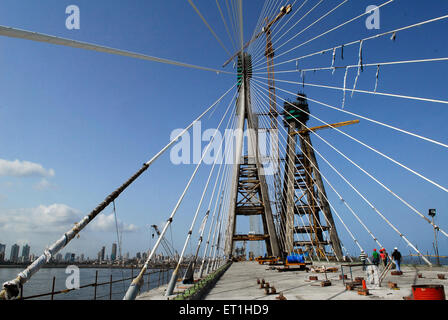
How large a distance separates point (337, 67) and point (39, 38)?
34.0 ft

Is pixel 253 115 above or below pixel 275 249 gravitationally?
above

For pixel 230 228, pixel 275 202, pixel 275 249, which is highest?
pixel 275 202

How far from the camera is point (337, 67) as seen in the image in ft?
A: 36.4

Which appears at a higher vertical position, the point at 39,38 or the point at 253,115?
the point at 253,115

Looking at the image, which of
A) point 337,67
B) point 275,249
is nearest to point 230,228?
point 275,249
